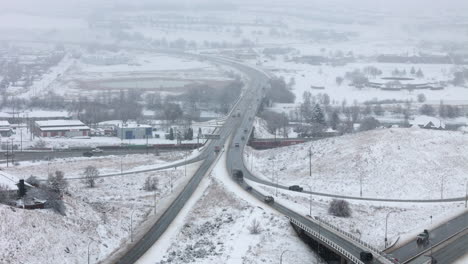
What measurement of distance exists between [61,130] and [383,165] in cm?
2437

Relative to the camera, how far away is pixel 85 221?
80.3 ft

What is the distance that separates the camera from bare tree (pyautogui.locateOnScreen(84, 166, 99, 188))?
3334 cm

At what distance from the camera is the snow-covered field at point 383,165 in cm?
3280

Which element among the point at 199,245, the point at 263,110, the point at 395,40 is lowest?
the point at 199,245

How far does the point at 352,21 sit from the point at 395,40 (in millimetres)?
28673

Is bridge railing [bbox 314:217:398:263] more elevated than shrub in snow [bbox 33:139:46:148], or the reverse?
shrub in snow [bbox 33:139:46:148]

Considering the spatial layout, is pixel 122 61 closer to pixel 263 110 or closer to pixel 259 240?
pixel 263 110

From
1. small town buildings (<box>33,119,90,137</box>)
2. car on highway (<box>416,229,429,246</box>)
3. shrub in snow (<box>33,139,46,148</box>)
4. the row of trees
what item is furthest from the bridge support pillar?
the row of trees

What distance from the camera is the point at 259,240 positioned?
24.3 metres

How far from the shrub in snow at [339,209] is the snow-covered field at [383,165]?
151 inches

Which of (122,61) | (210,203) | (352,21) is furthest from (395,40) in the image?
(210,203)

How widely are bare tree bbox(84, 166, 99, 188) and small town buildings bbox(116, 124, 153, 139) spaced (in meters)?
13.8

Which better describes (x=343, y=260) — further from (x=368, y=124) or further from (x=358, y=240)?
(x=368, y=124)

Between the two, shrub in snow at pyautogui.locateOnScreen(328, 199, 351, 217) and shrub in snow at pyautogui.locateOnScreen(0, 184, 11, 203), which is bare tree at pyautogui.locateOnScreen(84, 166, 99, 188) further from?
shrub in snow at pyautogui.locateOnScreen(328, 199, 351, 217)
